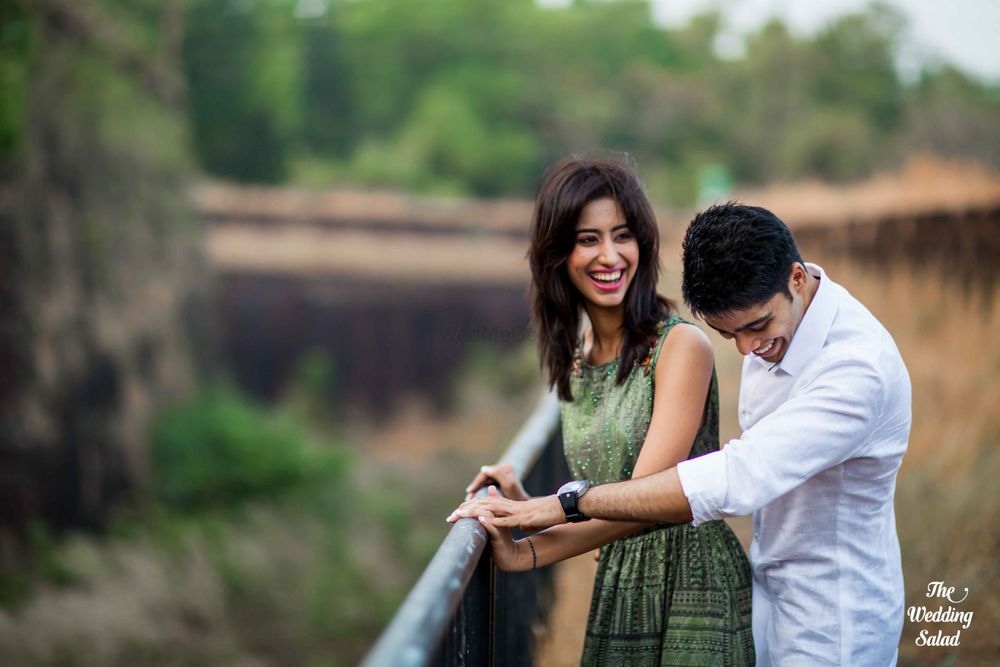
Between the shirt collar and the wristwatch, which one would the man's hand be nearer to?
the wristwatch

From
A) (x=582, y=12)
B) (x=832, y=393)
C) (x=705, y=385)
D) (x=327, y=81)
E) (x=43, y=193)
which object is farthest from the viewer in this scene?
(x=582, y=12)

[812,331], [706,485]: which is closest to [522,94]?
[812,331]

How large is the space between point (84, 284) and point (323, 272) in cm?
784

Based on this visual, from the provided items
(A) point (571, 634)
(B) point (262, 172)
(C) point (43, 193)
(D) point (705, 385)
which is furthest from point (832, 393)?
(B) point (262, 172)

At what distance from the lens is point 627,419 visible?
92.0 inches

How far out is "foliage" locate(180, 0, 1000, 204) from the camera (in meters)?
25.7

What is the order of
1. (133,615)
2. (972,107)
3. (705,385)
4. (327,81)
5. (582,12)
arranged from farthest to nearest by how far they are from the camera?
(582,12)
(327,81)
(972,107)
(133,615)
(705,385)

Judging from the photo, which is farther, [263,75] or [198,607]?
[263,75]

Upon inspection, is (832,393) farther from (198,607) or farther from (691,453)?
(198,607)

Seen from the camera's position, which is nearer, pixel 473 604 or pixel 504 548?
pixel 473 604

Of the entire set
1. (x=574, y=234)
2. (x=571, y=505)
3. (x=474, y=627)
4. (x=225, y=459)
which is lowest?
(x=225, y=459)

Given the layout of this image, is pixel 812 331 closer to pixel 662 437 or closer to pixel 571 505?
pixel 662 437

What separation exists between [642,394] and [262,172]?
2411 centimetres

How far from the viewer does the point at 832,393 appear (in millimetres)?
1941
